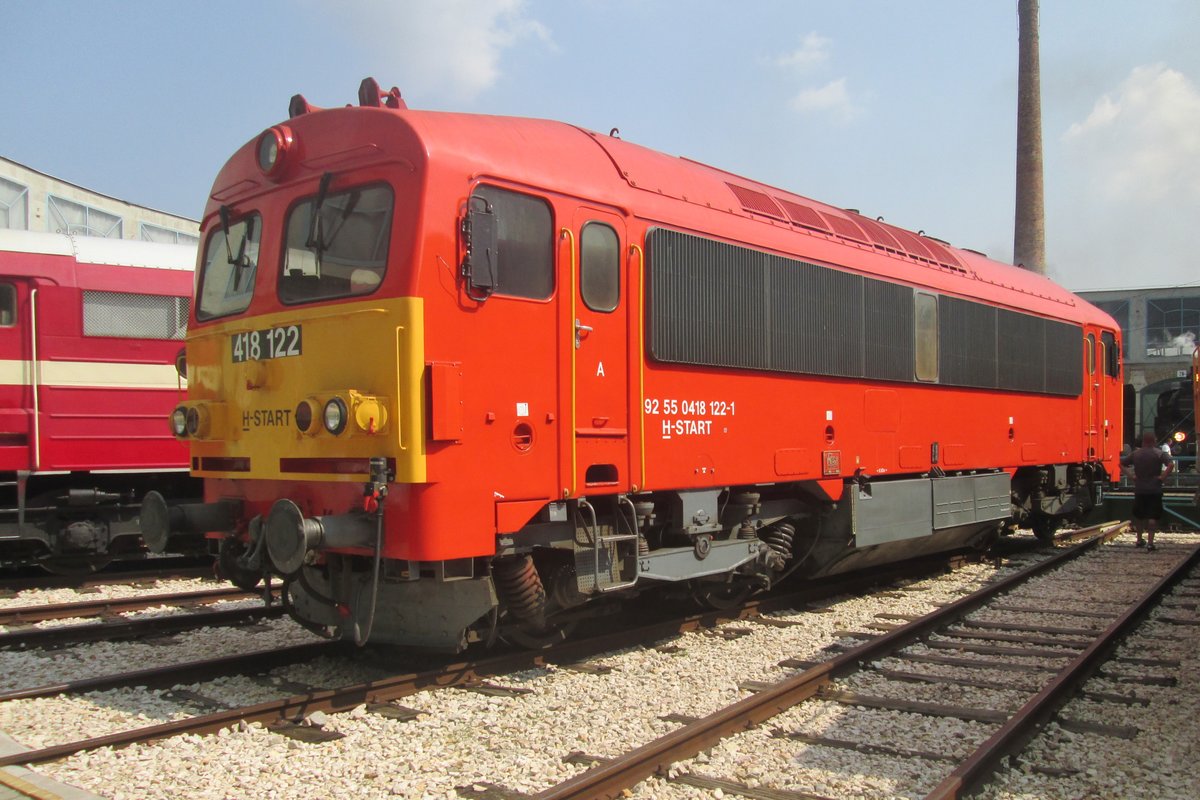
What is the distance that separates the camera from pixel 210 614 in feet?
26.1

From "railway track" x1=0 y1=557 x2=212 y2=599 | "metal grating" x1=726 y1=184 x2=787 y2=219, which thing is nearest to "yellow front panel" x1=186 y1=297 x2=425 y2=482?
"metal grating" x1=726 y1=184 x2=787 y2=219

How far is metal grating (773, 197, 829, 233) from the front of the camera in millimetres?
8547

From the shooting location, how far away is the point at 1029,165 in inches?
1187

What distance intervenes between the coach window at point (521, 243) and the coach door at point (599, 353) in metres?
0.18

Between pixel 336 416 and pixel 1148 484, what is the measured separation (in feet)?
40.3

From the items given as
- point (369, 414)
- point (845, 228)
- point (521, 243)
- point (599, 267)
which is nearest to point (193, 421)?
point (369, 414)

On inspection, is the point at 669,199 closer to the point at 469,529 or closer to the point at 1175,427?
the point at 469,529

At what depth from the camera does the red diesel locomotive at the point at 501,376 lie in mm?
5395

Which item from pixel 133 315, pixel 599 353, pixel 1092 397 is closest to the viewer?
pixel 599 353

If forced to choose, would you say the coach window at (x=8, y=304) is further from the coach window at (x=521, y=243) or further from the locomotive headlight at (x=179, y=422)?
the coach window at (x=521, y=243)

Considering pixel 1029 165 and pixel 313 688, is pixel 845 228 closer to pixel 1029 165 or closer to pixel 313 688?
pixel 313 688

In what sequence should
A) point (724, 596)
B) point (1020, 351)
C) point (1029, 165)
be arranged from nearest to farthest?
point (724, 596) < point (1020, 351) < point (1029, 165)

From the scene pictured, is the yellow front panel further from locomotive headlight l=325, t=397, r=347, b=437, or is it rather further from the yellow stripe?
the yellow stripe

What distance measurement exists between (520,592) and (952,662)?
3.29m
